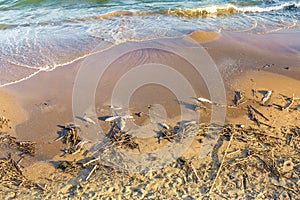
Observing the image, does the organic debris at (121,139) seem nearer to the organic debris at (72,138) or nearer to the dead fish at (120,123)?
the dead fish at (120,123)

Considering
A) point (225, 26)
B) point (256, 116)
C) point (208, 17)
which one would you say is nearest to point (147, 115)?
point (256, 116)

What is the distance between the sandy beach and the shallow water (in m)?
1.23

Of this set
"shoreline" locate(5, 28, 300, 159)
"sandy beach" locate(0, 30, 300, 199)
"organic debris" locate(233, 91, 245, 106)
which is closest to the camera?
"sandy beach" locate(0, 30, 300, 199)

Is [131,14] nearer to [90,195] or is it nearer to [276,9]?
[276,9]

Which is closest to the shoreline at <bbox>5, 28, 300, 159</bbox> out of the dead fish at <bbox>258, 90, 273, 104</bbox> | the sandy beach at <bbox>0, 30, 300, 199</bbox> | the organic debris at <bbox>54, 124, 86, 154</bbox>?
the sandy beach at <bbox>0, 30, 300, 199</bbox>

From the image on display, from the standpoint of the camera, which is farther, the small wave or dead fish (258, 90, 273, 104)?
the small wave

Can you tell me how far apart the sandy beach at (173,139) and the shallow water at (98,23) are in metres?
1.23

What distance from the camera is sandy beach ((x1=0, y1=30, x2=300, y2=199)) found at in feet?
13.4

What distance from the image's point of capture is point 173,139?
495 cm

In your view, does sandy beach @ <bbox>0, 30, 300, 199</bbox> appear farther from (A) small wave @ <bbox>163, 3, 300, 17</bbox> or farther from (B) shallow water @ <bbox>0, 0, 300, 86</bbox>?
(A) small wave @ <bbox>163, 3, 300, 17</bbox>

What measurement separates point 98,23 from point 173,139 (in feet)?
24.8

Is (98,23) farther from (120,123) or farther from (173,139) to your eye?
(173,139)

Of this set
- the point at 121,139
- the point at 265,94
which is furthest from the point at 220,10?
the point at 121,139

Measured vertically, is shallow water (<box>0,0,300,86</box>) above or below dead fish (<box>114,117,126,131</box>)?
above
